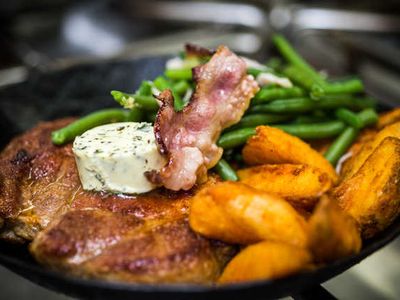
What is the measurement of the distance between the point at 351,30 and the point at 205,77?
3753 mm

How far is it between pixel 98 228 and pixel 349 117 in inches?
63.7

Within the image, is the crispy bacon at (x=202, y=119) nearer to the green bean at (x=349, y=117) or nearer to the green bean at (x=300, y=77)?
the green bean at (x=300, y=77)

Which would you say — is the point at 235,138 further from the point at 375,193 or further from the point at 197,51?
the point at 375,193

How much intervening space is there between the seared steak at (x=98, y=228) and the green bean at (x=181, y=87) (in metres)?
0.77

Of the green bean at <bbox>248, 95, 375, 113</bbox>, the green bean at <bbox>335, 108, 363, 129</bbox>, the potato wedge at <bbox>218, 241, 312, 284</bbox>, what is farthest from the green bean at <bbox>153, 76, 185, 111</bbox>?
the potato wedge at <bbox>218, 241, 312, 284</bbox>

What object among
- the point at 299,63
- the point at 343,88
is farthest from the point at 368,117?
the point at 299,63

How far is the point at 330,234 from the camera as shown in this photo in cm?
173

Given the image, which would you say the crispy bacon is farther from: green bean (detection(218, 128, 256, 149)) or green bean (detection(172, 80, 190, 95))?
green bean (detection(172, 80, 190, 95))

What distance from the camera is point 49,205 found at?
228 cm

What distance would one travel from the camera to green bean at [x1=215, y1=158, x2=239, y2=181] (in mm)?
2572

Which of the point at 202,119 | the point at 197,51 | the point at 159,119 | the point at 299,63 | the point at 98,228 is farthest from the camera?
the point at 299,63

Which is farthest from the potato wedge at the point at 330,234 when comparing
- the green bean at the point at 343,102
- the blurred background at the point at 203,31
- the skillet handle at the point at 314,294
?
the blurred background at the point at 203,31

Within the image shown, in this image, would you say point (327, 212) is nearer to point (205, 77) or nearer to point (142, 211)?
point (142, 211)

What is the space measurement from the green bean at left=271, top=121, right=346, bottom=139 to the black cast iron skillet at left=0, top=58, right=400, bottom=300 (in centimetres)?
79
